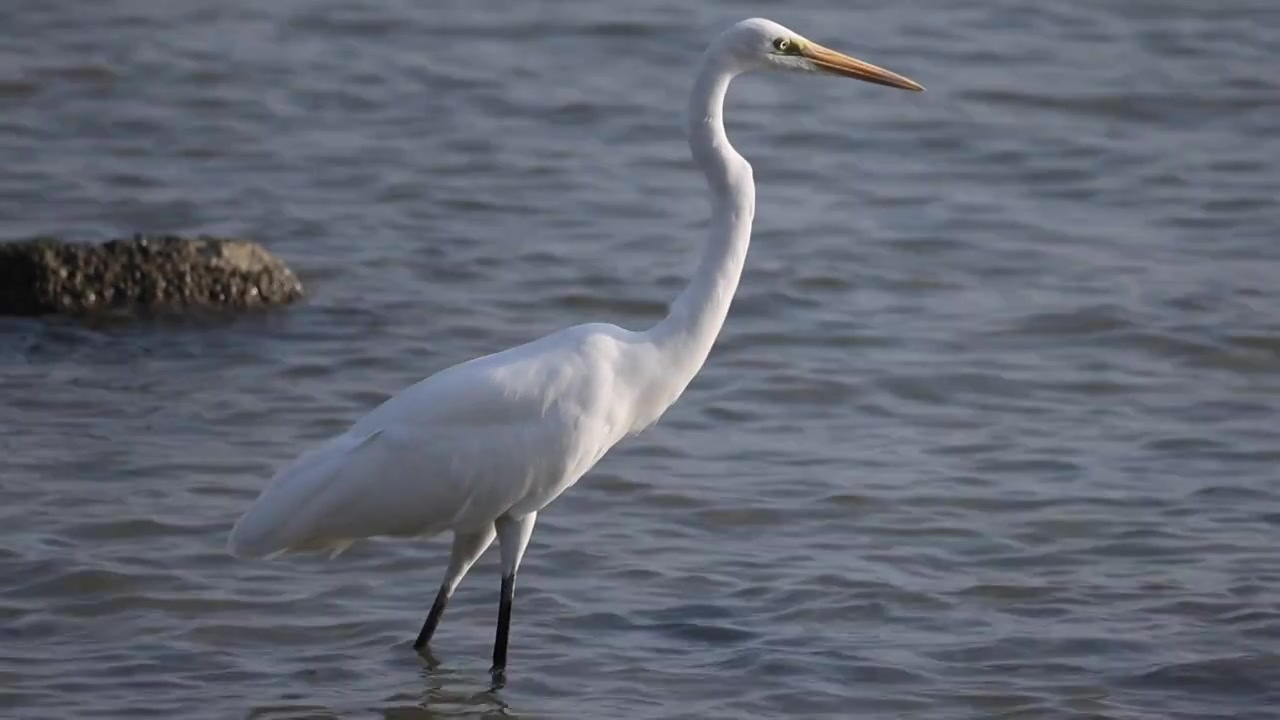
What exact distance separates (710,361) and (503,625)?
3269 millimetres

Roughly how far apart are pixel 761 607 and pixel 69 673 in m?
2.11

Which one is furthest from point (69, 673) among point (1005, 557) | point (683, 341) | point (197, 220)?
point (197, 220)

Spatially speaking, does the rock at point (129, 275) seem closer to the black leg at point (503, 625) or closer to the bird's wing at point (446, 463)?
the bird's wing at point (446, 463)

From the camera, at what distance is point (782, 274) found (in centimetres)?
1020

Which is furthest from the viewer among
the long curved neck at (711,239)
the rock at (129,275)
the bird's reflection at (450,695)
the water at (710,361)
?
the rock at (129,275)

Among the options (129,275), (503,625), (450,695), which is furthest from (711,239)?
(129,275)

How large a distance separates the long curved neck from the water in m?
0.90

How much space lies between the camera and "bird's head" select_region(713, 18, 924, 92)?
19.5 feet

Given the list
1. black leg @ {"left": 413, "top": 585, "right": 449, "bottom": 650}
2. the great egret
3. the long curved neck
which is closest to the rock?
the great egret

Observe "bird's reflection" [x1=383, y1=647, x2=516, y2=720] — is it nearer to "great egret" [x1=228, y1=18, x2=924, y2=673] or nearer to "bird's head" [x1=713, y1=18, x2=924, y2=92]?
"great egret" [x1=228, y1=18, x2=924, y2=673]

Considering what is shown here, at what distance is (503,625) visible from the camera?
19.4ft

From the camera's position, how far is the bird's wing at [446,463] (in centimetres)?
577

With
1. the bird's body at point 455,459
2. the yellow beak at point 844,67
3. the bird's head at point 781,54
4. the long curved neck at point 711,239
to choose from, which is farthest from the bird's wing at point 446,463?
the yellow beak at point 844,67

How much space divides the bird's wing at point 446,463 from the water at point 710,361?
0.48 meters
